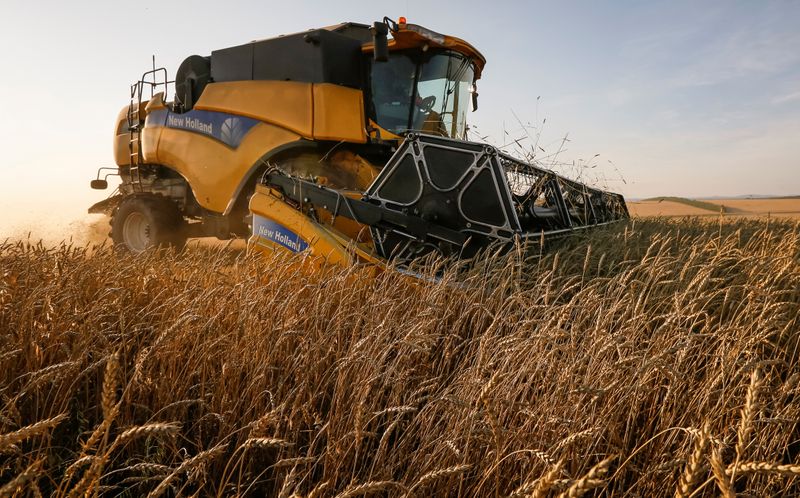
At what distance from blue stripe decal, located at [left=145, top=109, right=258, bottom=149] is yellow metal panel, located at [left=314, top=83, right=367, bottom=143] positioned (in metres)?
0.88

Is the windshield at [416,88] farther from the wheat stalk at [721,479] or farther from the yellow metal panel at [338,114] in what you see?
the wheat stalk at [721,479]

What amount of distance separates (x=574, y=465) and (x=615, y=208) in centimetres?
668

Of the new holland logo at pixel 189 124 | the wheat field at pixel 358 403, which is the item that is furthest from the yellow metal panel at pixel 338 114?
the wheat field at pixel 358 403

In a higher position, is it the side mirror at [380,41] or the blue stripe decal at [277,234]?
the side mirror at [380,41]

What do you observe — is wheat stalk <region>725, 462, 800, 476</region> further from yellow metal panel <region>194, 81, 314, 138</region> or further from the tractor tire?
the tractor tire

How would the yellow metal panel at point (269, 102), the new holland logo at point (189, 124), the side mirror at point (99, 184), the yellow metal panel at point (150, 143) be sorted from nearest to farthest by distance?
the yellow metal panel at point (269, 102)
the new holland logo at point (189, 124)
the yellow metal panel at point (150, 143)
the side mirror at point (99, 184)

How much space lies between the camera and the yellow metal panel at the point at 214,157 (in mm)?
5094

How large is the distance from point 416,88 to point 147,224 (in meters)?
4.01

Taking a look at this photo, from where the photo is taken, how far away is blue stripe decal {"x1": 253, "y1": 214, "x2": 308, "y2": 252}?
3.88 m

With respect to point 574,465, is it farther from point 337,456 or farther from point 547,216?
point 547,216

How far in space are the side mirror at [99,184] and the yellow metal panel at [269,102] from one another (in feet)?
11.0

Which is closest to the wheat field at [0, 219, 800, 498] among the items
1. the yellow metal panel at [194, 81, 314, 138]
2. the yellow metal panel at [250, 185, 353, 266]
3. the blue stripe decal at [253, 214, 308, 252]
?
the yellow metal panel at [250, 185, 353, 266]

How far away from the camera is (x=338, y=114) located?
4812mm

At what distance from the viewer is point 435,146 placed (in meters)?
3.61
